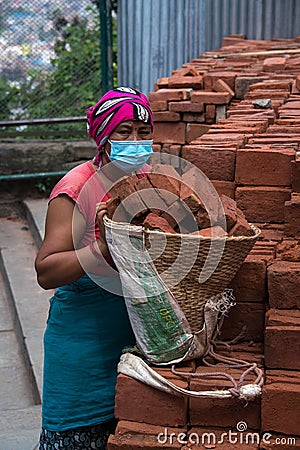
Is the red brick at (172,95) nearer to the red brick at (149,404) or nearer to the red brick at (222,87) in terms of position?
the red brick at (222,87)

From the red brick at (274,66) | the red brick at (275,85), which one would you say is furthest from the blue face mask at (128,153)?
the red brick at (274,66)

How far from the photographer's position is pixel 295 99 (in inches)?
202

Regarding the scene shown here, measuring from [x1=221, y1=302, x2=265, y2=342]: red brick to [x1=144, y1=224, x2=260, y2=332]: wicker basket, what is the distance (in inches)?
13.3

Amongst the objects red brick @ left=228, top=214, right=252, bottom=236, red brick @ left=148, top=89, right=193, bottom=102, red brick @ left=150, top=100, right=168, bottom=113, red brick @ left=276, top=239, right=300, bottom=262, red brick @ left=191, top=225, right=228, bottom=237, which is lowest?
red brick @ left=150, top=100, right=168, bottom=113

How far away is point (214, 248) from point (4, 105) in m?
7.65

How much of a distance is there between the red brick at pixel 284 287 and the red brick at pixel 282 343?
0.35ft

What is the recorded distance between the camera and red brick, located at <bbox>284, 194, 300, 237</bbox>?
3115 millimetres

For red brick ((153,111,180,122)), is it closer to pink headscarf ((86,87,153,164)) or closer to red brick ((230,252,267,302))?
pink headscarf ((86,87,153,164))

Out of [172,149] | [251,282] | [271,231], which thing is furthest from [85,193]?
[172,149]

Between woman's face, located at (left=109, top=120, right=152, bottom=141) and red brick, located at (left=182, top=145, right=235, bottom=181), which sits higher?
woman's face, located at (left=109, top=120, right=152, bottom=141)

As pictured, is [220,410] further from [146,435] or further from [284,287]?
[284,287]

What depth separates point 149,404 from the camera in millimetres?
2582

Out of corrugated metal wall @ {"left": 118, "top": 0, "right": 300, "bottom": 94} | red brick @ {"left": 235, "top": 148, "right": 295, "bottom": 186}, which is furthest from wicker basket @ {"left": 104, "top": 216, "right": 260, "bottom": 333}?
corrugated metal wall @ {"left": 118, "top": 0, "right": 300, "bottom": 94}

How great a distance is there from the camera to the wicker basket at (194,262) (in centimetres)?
239
